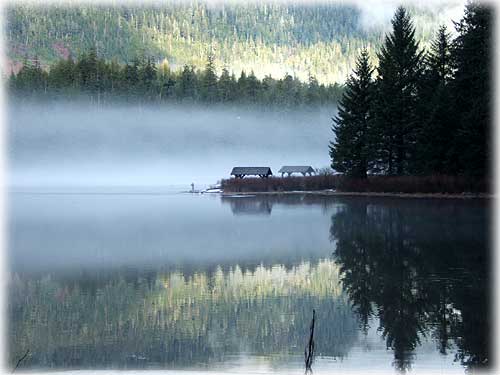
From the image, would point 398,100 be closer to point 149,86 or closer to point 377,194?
point 377,194

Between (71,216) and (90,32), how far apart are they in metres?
124

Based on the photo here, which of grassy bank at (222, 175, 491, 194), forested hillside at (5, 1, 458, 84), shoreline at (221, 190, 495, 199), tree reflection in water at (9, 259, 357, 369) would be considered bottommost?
tree reflection in water at (9, 259, 357, 369)

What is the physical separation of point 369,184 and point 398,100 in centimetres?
597

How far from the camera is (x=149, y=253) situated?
1708 centimetres

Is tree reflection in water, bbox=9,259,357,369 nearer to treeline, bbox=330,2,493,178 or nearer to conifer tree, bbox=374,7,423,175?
treeline, bbox=330,2,493,178

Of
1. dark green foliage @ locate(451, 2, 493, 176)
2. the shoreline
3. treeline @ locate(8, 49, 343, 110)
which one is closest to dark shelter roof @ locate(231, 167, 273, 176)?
the shoreline

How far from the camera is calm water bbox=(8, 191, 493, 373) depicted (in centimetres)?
779

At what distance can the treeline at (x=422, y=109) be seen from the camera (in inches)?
1398

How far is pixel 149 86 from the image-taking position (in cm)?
12562

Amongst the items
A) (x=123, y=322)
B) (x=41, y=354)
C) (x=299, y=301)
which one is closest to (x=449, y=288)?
(x=299, y=301)

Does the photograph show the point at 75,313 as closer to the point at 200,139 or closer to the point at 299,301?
the point at 299,301

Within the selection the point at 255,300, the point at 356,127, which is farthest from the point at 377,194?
the point at 255,300

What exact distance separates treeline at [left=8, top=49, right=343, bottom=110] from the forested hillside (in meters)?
10.9

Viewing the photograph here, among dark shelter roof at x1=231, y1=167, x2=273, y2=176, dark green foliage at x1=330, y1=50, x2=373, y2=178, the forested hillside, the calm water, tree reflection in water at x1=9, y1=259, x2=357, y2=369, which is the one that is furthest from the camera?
the forested hillside
